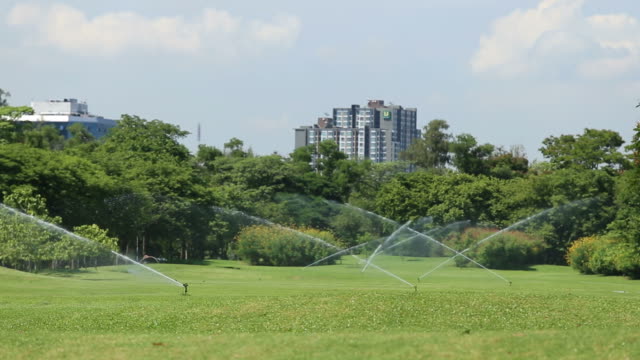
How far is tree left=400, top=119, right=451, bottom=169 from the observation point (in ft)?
441

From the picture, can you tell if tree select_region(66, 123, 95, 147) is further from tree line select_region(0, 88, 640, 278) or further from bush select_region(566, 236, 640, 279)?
bush select_region(566, 236, 640, 279)

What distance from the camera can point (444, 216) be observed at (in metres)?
88.5

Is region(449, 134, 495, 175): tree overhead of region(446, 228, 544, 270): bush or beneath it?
overhead

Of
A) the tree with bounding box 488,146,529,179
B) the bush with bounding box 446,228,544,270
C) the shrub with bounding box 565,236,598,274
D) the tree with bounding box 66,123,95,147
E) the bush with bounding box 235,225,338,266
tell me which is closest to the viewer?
the bush with bounding box 446,228,544,270

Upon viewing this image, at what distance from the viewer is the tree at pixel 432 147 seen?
134 metres

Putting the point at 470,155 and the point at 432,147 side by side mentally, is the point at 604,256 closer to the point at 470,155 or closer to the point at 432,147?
the point at 470,155

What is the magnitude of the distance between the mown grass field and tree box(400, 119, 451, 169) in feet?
292

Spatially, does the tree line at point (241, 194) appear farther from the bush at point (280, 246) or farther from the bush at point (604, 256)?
the bush at point (280, 246)

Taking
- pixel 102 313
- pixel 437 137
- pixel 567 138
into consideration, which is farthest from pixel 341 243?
pixel 437 137

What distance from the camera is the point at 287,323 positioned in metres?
27.3

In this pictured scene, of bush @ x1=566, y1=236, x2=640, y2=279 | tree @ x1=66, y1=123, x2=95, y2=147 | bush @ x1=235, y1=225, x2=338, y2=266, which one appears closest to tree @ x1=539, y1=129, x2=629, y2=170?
bush @ x1=566, y1=236, x2=640, y2=279

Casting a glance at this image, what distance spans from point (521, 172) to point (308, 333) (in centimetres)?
9637

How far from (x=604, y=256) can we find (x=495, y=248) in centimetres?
739

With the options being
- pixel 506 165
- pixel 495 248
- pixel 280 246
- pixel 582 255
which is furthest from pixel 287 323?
pixel 506 165
